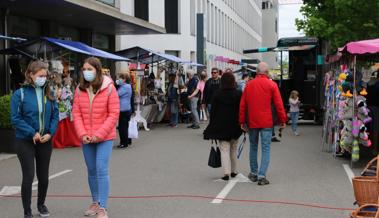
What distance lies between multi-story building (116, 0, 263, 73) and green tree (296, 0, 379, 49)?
937 cm

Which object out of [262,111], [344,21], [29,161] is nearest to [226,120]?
[262,111]

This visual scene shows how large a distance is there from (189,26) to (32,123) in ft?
118

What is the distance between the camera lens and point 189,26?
42.2m

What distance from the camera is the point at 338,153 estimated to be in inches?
499

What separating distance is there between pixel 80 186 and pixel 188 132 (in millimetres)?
9444

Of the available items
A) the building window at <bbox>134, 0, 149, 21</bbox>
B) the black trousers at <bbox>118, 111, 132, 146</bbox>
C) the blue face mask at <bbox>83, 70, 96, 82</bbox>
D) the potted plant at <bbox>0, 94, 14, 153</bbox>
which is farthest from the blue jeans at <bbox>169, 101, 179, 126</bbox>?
the building window at <bbox>134, 0, 149, 21</bbox>

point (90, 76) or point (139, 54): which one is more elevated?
point (139, 54)

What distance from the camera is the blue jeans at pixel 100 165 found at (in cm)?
683

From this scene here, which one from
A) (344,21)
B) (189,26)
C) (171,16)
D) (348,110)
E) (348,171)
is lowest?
(348,171)

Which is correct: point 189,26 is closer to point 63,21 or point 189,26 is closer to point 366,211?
point 63,21

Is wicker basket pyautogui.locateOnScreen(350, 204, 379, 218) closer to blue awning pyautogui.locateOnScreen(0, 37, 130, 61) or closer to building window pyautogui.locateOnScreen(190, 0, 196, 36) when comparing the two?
blue awning pyautogui.locateOnScreen(0, 37, 130, 61)

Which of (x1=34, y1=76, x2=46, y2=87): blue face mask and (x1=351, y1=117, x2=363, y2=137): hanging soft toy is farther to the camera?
(x1=351, y1=117, x2=363, y2=137): hanging soft toy

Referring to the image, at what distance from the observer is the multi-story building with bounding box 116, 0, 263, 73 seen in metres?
36.7

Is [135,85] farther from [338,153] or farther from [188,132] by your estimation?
[338,153]
